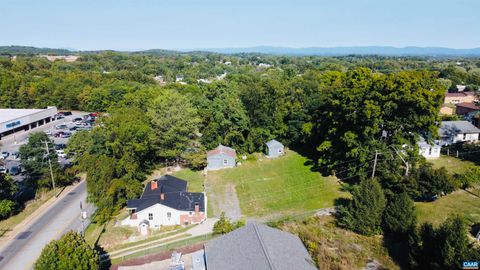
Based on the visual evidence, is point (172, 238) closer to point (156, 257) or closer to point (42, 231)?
point (156, 257)

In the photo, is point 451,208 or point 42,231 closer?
point 42,231

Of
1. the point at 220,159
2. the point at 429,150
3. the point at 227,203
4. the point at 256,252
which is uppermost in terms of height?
the point at 256,252

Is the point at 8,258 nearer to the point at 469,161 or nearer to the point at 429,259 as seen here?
the point at 429,259

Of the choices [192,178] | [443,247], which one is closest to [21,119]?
[192,178]

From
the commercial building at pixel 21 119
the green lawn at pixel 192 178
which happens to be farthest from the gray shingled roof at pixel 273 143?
the commercial building at pixel 21 119

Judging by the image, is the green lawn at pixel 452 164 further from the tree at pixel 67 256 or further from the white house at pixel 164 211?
the tree at pixel 67 256

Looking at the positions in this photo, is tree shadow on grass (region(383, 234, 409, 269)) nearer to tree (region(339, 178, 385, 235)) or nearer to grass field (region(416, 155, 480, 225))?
tree (region(339, 178, 385, 235))

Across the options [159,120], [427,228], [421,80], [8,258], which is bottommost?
[8,258]

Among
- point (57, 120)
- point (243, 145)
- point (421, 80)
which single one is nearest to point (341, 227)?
point (421, 80)
